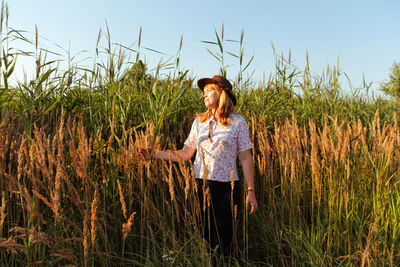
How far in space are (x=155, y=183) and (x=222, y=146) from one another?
575mm

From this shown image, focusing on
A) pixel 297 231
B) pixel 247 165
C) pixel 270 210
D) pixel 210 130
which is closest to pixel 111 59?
pixel 210 130

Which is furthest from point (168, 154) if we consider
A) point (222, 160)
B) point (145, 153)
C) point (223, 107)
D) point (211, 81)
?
point (211, 81)

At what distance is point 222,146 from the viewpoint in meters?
2.14

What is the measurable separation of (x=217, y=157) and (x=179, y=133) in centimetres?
77

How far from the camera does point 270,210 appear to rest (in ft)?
7.80

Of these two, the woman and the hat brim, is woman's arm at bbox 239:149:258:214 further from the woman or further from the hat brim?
the hat brim

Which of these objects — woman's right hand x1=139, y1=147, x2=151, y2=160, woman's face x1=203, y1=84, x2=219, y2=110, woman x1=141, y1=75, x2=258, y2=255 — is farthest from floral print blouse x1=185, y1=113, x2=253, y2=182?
woman's right hand x1=139, y1=147, x2=151, y2=160

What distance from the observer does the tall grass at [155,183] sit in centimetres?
155

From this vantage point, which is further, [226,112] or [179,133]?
[179,133]

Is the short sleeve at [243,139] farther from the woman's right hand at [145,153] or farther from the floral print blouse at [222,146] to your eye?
the woman's right hand at [145,153]

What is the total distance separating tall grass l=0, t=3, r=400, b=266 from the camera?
155 cm

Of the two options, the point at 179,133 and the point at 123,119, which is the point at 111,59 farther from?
the point at 179,133

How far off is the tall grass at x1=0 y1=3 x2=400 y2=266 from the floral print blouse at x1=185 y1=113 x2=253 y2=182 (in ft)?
0.62

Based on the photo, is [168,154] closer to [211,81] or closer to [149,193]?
[149,193]
